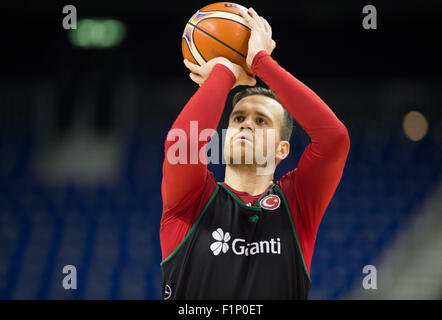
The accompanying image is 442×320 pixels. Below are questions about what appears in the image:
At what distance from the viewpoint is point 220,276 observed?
2.16 metres

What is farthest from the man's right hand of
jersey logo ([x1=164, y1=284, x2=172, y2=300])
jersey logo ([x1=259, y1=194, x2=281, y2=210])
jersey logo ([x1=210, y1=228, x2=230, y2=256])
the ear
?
jersey logo ([x1=164, y1=284, x2=172, y2=300])

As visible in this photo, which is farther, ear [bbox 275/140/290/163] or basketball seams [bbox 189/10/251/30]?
ear [bbox 275/140/290/163]

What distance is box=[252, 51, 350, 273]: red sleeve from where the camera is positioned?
2.24 meters

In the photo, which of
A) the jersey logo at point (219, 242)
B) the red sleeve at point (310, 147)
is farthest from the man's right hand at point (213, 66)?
the jersey logo at point (219, 242)

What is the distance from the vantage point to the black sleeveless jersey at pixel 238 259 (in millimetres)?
2154

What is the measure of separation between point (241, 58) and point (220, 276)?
3.53 ft

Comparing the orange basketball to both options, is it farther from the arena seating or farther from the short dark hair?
the arena seating

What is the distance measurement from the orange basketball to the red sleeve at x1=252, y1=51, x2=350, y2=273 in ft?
0.47

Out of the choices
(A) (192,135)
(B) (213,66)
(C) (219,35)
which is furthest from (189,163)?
(C) (219,35)

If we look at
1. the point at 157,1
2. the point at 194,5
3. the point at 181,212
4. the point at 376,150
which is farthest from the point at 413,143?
the point at 181,212

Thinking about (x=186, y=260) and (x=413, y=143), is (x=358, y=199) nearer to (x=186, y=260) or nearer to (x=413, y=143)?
(x=413, y=143)

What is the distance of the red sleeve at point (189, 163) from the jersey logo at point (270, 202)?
294 mm

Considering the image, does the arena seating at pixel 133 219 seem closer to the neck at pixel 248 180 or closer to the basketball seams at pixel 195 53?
the neck at pixel 248 180
